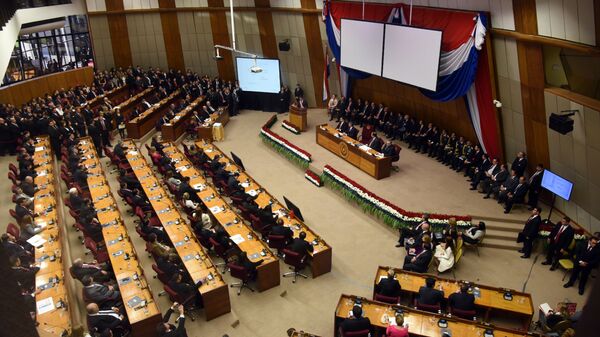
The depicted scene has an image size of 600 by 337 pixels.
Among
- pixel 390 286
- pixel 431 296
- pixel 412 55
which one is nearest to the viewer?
pixel 431 296

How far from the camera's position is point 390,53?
15766 millimetres

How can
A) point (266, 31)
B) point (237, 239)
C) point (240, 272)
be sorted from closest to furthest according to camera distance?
1. point (240, 272)
2. point (237, 239)
3. point (266, 31)

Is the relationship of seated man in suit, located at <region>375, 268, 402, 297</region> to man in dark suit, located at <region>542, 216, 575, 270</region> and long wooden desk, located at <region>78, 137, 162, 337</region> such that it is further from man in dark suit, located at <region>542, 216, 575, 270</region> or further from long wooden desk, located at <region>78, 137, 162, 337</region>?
long wooden desk, located at <region>78, 137, 162, 337</region>

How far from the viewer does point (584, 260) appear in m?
9.76

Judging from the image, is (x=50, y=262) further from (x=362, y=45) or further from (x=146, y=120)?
(x=362, y=45)

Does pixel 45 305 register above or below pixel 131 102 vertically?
below

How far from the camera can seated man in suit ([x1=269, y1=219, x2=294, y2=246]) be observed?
1081 cm

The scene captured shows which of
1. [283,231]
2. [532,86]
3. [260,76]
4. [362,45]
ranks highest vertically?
[362,45]

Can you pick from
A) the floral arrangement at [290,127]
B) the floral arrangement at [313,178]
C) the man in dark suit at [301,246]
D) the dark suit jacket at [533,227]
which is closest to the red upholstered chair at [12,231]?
the man in dark suit at [301,246]

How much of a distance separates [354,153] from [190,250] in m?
7.36

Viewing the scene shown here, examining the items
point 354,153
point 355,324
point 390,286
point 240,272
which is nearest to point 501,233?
point 390,286

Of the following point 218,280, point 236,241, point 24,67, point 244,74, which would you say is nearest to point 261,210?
point 236,241

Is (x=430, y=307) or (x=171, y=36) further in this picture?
(x=171, y=36)

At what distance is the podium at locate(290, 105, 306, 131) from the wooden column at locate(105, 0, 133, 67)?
11.1 meters
